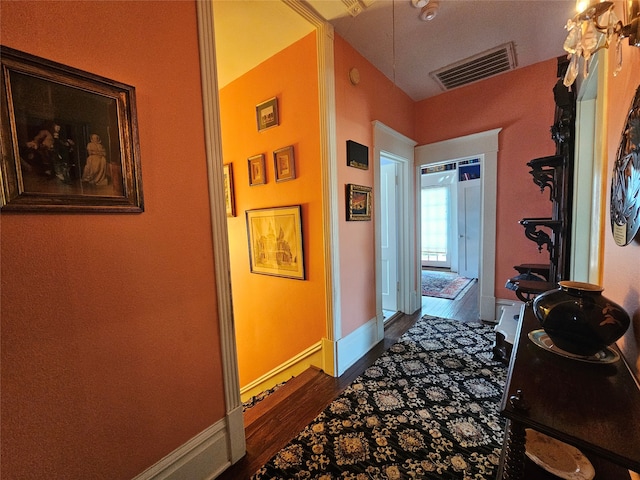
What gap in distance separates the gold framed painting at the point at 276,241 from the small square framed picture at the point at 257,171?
1.00ft

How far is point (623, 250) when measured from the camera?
1.07m

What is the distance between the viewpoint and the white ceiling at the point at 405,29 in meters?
2.01

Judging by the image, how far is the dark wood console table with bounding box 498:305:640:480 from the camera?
0.64 metres

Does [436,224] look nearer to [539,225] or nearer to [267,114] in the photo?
[539,225]

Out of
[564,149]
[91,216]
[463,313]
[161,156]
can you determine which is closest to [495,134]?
[564,149]

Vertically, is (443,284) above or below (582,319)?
below

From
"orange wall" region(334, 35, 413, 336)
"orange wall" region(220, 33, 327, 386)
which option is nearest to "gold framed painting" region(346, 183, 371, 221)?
"orange wall" region(334, 35, 413, 336)

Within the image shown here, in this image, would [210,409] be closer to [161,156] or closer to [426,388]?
[161,156]

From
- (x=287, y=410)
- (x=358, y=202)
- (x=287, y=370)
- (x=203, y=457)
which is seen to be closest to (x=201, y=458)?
(x=203, y=457)

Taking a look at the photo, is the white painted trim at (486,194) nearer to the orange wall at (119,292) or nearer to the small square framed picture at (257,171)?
the small square framed picture at (257,171)

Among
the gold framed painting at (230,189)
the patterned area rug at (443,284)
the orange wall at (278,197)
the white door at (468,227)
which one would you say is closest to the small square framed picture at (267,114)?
the orange wall at (278,197)

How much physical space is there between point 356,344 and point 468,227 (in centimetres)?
501

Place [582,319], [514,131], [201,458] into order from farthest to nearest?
[514,131] < [201,458] < [582,319]

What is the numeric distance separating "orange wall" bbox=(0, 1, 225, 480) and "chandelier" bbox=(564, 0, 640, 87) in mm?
1639
